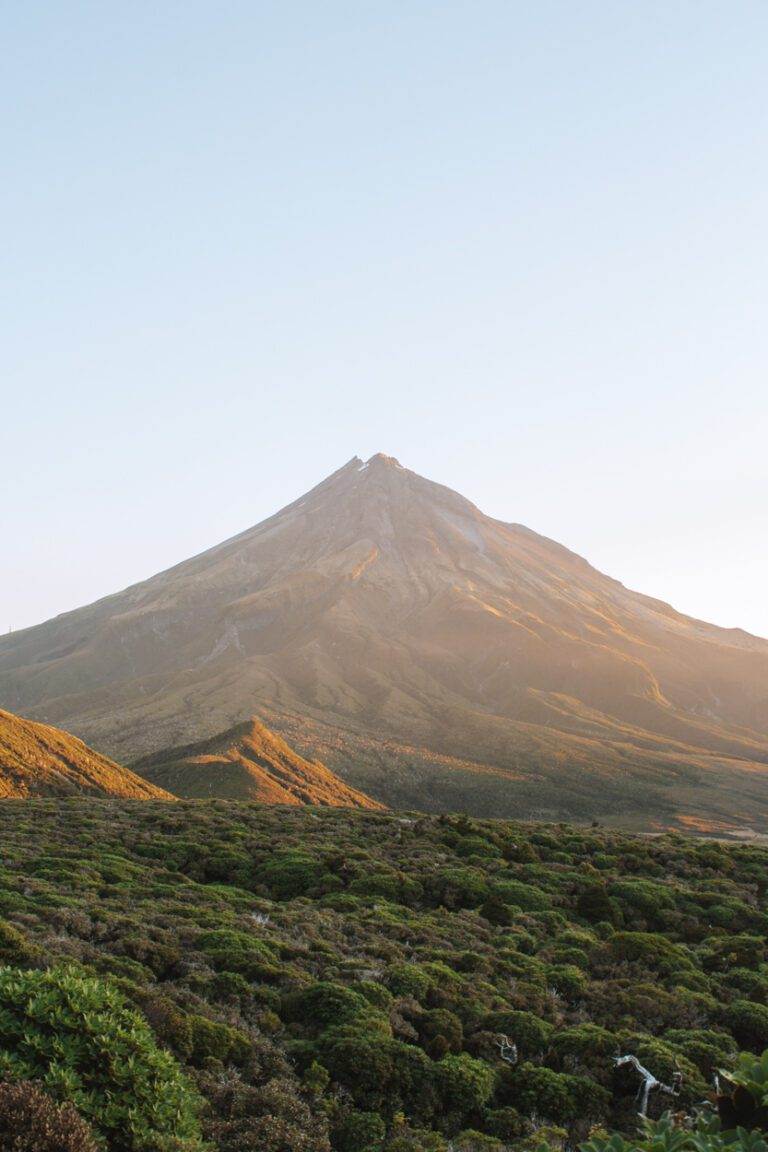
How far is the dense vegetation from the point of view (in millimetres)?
10844

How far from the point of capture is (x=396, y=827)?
40.8 m

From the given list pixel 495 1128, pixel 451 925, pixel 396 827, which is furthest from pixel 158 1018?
pixel 396 827

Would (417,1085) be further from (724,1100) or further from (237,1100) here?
(724,1100)

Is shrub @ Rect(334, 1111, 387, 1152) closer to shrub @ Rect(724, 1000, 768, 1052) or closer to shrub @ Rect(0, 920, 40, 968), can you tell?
shrub @ Rect(0, 920, 40, 968)

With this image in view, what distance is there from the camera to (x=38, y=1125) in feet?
26.9

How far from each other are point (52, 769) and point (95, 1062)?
168ft

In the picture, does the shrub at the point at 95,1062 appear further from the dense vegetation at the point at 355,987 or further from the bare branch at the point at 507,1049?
the bare branch at the point at 507,1049

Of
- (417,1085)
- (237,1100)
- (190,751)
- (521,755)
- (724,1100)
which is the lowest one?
(521,755)

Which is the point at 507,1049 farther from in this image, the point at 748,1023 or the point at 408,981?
the point at 748,1023

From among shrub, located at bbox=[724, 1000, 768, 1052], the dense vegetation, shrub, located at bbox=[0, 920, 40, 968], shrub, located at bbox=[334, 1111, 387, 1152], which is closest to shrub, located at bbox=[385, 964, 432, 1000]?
the dense vegetation

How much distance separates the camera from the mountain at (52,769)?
53.4 meters

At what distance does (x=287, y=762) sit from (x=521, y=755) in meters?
71.2

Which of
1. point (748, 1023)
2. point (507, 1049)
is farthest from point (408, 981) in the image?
point (748, 1023)

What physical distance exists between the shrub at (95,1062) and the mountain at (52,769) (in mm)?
43930
